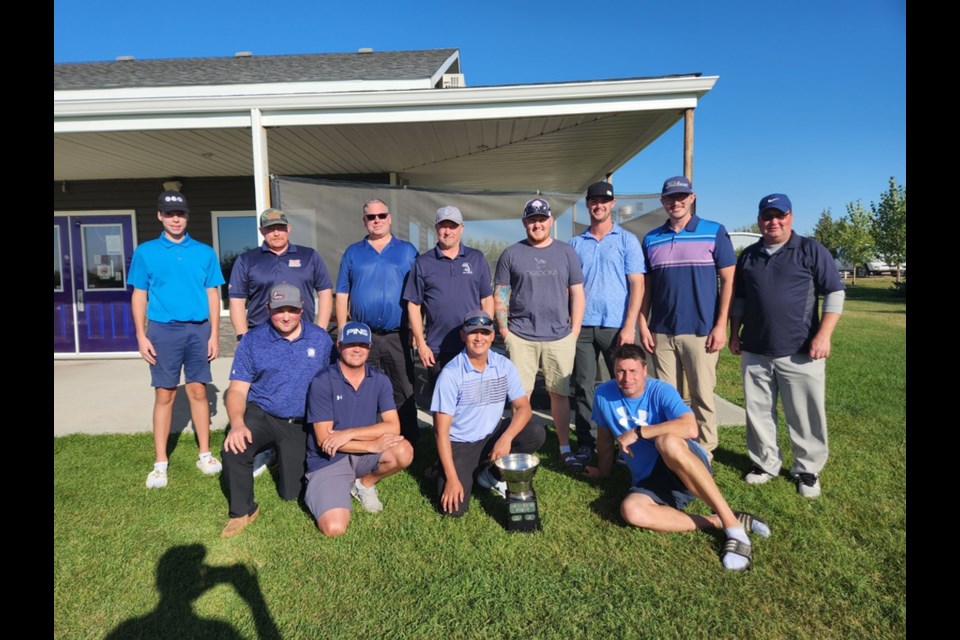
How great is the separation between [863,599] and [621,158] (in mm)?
6351

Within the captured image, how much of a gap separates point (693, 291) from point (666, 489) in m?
1.19

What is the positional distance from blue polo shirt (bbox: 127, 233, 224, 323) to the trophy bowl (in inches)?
84.7

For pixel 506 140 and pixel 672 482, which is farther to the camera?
pixel 506 140

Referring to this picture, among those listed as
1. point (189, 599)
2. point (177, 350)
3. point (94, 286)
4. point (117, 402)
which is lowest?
point (189, 599)

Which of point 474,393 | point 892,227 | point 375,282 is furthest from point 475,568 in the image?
point 892,227

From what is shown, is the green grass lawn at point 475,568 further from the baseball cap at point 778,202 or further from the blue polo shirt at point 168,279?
the baseball cap at point 778,202

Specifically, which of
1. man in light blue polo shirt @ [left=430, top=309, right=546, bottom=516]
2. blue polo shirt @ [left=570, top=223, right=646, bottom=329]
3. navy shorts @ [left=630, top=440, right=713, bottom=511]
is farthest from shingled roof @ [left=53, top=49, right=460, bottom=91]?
navy shorts @ [left=630, top=440, right=713, bottom=511]

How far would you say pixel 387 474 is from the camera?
2875mm

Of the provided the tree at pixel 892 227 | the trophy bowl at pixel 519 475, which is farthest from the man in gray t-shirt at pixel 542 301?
the tree at pixel 892 227

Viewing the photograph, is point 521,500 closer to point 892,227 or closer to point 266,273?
Result: point 266,273

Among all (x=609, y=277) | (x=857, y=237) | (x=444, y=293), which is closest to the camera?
(x=444, y=293)

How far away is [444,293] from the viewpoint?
10.5ft
